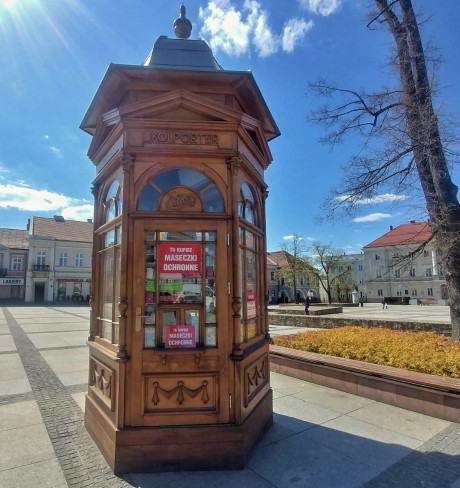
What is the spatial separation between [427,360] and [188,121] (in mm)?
5267

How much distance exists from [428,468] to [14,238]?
196 feet

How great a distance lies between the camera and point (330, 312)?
23594 mm

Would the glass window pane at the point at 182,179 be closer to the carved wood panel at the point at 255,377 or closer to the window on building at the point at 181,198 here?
the window on building at the point at 181,198

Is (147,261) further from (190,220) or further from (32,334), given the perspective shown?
(32,334)

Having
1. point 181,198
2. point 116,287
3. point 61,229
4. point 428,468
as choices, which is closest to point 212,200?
point 181,198

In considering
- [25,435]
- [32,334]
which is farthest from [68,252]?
[25,435]

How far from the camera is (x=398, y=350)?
6.55 m

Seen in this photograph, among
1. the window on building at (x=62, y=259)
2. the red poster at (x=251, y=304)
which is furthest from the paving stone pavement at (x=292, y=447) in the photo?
the window on building at (x=62, y=259)

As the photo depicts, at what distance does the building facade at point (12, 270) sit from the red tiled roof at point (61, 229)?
3480 mm

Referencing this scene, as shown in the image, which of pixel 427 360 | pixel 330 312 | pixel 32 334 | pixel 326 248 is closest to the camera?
pixel 427 360

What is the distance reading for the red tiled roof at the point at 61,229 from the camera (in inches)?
1991

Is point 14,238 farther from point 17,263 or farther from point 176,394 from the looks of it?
point 176,394

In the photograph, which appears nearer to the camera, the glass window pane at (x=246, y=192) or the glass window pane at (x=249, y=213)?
the glass window pane at (x=246, y=192)

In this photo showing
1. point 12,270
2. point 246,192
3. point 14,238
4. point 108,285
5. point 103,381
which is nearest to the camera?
point 103,381
